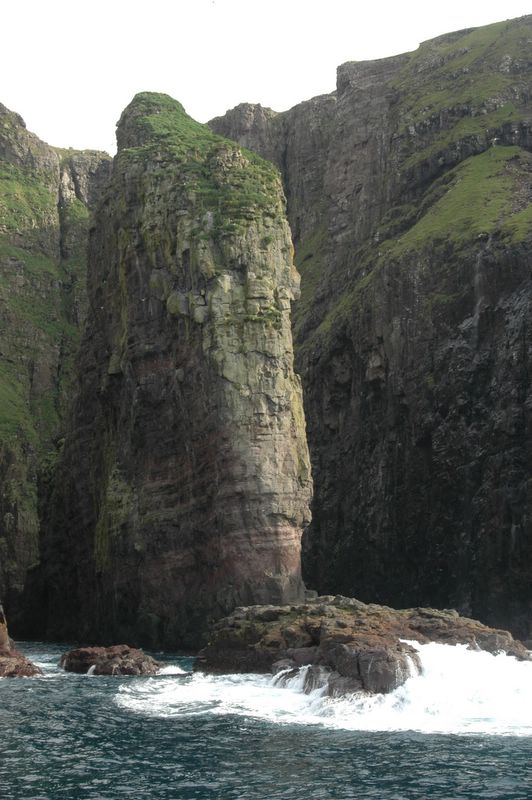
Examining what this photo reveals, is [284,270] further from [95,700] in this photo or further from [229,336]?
[95,700]

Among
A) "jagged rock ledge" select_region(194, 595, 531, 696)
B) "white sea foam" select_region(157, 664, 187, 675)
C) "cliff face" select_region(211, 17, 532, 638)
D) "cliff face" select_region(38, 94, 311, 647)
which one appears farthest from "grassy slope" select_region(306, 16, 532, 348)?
"white sea foam" select_region(157, 664, 187, 675)

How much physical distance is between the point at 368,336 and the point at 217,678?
59704 mm

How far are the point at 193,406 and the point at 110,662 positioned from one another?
78.3 feet

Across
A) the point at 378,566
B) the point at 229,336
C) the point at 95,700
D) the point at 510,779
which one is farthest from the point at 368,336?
the point at 510,779

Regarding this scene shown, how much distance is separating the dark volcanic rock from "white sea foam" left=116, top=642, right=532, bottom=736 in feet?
22.7

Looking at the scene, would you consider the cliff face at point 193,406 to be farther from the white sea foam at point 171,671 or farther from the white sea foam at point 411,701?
the white sea foam at point 411,701

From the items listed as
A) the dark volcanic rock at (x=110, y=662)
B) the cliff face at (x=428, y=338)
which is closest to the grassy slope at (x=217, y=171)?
the cliff face at (x=428, y=338)

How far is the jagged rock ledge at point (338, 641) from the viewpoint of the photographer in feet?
167

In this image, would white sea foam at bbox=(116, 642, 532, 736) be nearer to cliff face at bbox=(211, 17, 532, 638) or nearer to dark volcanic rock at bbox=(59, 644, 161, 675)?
dark volcanic rock at bbox=(59, 644, 161, 675)

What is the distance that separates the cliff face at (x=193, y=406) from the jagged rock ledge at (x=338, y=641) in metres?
9.57

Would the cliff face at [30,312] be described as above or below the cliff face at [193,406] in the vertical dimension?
above

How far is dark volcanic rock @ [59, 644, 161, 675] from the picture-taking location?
6438 cm

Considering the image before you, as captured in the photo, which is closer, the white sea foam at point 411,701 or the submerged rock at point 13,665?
the white sea foam at point 411,701

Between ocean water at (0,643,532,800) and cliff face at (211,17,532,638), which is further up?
cliff face at (211,17,532,638)
